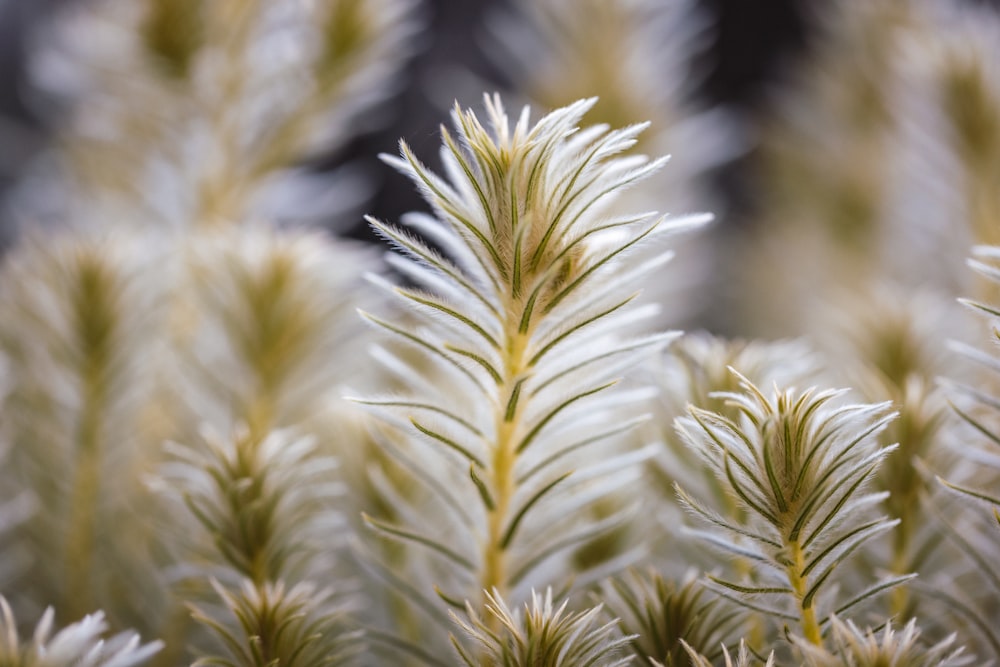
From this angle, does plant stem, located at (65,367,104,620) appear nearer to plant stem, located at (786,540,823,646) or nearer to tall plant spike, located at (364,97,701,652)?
tall plant spike, located at (364,97,701,652)

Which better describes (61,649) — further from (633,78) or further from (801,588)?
(633,78)

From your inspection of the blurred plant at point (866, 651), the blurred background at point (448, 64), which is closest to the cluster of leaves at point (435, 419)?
the blurred plant at point (866, 651)

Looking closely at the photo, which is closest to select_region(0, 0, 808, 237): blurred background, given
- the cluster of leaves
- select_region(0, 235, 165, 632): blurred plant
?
the cluster of leaves

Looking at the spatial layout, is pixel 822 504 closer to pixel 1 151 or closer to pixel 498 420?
pixel 498 420

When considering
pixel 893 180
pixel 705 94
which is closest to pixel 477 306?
pixel 893 180

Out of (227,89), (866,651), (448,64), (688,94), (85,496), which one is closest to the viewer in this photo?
(866,651)

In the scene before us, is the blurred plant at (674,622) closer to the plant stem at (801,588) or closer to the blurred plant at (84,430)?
the plant stem at (801,588)

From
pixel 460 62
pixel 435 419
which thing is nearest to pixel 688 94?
pixel 460 62

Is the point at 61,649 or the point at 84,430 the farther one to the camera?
the point at 84,430
